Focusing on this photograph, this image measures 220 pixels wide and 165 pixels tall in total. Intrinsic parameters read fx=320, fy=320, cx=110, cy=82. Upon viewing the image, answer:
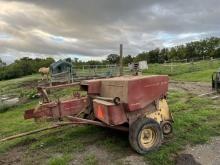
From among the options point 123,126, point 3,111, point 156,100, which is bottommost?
point 3,111

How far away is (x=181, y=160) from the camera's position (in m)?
5.95

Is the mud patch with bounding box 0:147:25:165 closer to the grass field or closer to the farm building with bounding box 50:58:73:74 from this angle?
the grass field

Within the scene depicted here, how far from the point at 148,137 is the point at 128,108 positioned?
2.64 ft

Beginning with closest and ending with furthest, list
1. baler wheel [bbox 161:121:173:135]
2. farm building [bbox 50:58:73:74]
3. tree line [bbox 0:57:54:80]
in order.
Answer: baler wheel [bbox 161:121:173:135] < farm building [bbox 50:58:73:74] < tree line [bbox 0:57:54:80]

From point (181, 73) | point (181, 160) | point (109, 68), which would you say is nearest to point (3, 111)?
point (181, 160)

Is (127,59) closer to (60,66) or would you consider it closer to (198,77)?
(60,66)

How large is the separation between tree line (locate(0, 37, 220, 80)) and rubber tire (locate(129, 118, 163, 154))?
55.1 meters

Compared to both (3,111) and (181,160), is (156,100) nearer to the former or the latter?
(181,160)

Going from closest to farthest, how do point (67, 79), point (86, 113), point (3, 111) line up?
point (86, 113)
point (3, 111)
point (67, 79)

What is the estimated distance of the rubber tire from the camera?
6191 mm

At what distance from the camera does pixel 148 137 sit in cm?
648

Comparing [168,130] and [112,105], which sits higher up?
[112,105]

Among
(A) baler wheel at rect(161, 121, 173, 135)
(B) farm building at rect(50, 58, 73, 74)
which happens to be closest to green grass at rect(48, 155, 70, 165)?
(A) baler wheel at rect(161, 121, 173, 135)

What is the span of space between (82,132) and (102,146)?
48.4 inches
